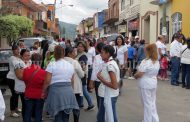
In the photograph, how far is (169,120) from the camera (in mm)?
8484

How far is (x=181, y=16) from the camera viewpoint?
21453 millimetres

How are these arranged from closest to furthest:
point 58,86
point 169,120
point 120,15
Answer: point 58,86
point 169,120
point 120,15

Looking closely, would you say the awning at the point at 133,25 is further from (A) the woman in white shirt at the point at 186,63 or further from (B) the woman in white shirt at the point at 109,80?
(B) the woman in white shirt at the point at 109,80

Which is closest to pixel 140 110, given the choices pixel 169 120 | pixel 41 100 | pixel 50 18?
pixel 169 120

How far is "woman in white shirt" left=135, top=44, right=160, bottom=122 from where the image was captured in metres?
7.21

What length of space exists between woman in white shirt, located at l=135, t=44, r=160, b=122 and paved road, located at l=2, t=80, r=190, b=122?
3.58 feet

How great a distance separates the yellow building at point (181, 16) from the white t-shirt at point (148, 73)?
13.7 m

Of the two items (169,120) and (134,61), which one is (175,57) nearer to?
(134,61)

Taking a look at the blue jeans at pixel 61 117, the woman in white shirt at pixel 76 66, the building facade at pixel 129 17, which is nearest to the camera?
the blue jeans at pixel 61 117

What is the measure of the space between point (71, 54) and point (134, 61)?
9614 mm

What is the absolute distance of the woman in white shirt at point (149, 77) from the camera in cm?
721

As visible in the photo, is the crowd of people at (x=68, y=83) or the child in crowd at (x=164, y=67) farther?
the child in crowd at (x=164, y=67)

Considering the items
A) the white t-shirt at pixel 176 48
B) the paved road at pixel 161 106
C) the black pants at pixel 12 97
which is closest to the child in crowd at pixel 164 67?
the white t-shirt at pixel 176 48

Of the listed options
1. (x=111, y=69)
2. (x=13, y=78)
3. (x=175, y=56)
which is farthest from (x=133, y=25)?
(x=111, y=69)
